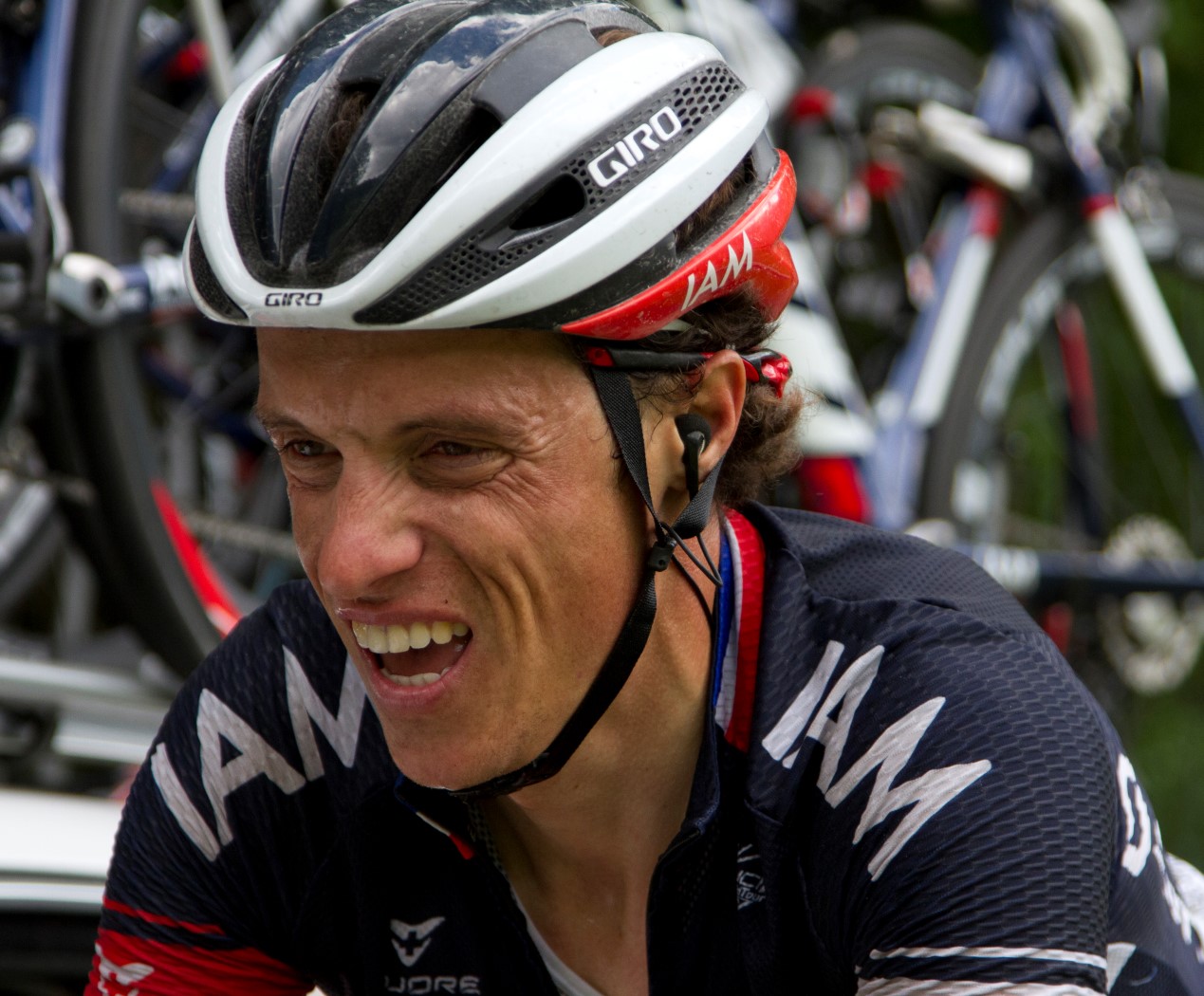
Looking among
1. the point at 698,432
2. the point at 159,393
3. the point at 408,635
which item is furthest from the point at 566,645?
the point at 159,393

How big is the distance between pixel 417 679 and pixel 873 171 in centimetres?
344

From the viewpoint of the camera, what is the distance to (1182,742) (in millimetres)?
5062

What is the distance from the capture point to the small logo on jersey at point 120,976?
185 cm

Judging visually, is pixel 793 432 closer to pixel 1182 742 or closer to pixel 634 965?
pixel 634 965

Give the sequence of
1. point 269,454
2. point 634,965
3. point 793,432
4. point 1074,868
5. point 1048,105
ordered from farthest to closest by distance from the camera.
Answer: point 1048,105 → point 269,454 → point 793,432 → point 634,965 → point 1074,868

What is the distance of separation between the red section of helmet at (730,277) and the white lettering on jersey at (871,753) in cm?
43

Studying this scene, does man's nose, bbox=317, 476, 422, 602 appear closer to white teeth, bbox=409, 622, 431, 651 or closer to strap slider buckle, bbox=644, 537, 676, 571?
white teeth, bbox=409, 622, 431, 651

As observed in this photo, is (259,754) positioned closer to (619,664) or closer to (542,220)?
(619,664)

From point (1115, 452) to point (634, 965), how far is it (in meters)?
4.24

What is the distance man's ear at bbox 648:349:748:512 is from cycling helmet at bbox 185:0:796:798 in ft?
0.07

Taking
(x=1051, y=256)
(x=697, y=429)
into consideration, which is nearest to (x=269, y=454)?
(x=697, y=429)

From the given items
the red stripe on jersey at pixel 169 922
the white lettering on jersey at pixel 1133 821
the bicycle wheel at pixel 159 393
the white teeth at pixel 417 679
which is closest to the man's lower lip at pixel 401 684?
the white teeth at pixel 417 679

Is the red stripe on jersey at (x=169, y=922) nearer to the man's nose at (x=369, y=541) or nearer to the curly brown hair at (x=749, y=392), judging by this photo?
the man's nose at (x=369, y=541)

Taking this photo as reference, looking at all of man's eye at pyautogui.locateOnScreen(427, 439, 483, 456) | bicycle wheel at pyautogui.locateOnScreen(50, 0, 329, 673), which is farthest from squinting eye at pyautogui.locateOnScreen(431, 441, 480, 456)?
bicycle wheel at pyautogui.locateOnScreen(50, 0, 329, 673)
